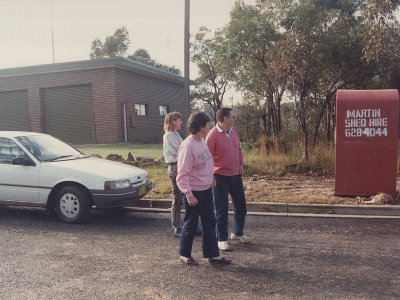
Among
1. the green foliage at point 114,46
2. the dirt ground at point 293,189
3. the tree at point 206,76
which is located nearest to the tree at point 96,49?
the green foliage at point 114,46

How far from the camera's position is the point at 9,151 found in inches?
290

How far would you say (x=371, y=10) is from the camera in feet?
43.6

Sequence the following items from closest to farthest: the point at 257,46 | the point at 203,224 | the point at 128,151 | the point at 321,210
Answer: the point at 203,224
the point at 321,210
the point at 128,151
the point at 257,46

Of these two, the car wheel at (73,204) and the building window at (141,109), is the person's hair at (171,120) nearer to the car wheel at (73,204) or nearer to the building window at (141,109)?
the car wheel at (73,204)

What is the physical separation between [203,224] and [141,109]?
2186 centimetres

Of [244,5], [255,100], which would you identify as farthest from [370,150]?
[255,100]

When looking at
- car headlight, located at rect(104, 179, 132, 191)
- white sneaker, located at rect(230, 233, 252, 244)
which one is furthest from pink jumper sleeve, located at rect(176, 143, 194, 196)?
A: car headlight, located at rect(104, 179, 132, 191)

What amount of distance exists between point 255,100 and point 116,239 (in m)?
19.3

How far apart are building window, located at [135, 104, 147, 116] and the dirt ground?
1607cm

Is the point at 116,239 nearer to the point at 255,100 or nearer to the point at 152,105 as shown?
the point at 255,100

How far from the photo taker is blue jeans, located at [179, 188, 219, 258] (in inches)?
187

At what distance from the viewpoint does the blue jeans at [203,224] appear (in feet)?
15.6

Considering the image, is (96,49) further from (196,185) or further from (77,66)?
(196,185)

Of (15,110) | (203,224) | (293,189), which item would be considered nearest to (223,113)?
(203,224)
